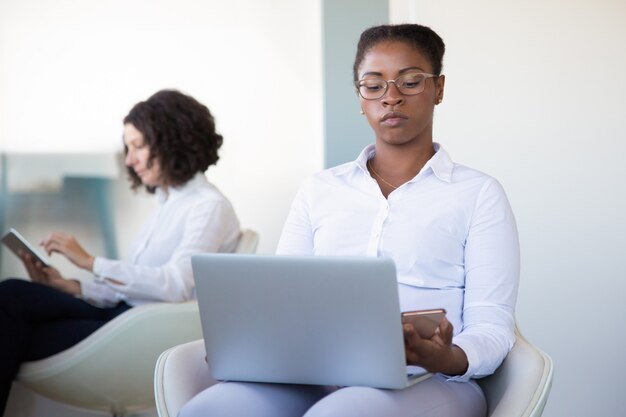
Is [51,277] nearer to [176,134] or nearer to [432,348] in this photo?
[176,134]

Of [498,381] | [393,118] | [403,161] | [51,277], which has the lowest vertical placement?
[51,277]

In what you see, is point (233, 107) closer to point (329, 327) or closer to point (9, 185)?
point (9, 185)

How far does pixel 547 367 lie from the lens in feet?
5.82

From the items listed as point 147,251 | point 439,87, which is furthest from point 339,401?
point 147,251

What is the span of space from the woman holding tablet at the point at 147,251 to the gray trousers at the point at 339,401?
1.39 metres

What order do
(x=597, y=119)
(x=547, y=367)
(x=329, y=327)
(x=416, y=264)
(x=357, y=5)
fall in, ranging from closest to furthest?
(x=329, y=327) → (x=547, y=367) → (x=416, y=264) → (x=597, y=119) → (x=357, y=5)

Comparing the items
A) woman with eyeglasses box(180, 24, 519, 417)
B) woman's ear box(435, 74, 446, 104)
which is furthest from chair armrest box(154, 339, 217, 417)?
woman's ear box(435, 74, 446, 104)

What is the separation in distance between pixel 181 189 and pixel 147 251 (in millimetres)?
259

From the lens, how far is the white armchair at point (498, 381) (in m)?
1.71

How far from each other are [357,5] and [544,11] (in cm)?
81

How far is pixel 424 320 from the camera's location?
1.60 meters

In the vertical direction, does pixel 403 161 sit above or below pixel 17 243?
above

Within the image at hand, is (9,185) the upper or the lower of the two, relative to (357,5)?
lower

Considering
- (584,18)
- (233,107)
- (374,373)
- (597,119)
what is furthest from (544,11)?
(374,373)
